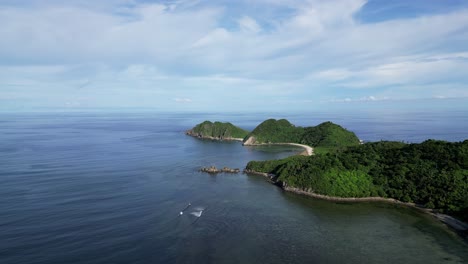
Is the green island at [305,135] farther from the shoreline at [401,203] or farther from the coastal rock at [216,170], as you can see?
the shoreline at [401,203]

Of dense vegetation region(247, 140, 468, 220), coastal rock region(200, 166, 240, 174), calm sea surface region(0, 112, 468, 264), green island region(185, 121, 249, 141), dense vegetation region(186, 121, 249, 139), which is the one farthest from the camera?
dense vegetation region(186, 121, 249, 139)

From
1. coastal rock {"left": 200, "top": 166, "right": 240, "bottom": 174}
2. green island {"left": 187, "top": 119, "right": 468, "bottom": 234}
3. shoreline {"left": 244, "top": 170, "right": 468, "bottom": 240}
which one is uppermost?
green island {"left": 187, "top": 119, "right": 468, "bottom": 234}

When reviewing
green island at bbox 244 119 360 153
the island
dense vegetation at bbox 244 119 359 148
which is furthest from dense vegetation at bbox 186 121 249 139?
the island

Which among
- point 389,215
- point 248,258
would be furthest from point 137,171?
point 389,215

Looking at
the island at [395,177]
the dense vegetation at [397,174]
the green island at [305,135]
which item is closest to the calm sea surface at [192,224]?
the island at [395,177]

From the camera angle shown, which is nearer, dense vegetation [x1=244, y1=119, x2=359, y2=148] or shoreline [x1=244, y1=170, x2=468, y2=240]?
shoreline [x1=244, y1=170, x2=468, y2=240]

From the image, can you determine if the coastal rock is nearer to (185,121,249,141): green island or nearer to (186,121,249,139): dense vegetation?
(185,121,249,141): green island

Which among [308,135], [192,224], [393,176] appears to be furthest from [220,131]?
[192,224]

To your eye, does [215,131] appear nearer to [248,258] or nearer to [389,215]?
[389,215]
